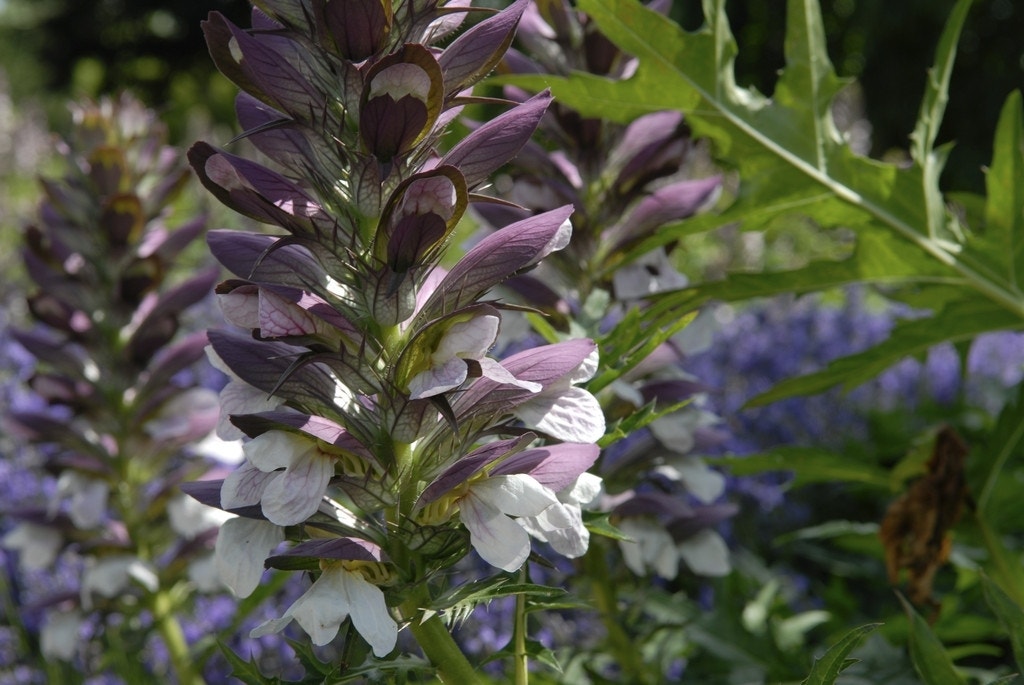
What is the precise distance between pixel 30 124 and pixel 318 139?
9489 millimetres

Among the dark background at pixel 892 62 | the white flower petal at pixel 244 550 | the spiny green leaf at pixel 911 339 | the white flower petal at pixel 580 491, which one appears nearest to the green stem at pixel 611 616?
the spiny green leaf at pixel 911 339

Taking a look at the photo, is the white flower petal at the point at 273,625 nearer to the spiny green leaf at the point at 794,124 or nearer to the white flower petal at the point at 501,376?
the white flower petal at the point at 501,376

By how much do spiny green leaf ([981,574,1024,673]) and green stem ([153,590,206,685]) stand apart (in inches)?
52.4

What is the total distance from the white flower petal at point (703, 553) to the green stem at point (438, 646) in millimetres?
705

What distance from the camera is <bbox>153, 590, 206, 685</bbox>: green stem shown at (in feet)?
Answer: 5.86

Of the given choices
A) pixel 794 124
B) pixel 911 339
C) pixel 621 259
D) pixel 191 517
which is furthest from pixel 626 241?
pixel 191 517

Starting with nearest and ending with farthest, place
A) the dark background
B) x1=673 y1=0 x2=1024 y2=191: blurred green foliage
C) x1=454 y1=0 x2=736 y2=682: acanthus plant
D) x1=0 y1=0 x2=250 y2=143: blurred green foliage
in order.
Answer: x1=454 y1=0 x2=736 y2=682: acanthus plant → the dark background → x1=673 y1=0 x2=1024 y2=191: blurred green foliage → x1=0 y1=0 x2=250 y2=143: blurred green foliage

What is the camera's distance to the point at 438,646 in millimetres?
921

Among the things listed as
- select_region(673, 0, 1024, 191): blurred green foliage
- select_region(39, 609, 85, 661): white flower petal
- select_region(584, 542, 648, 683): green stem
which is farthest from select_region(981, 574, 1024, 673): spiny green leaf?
select_region(673, 0, 1024, 191): blurred green foliage

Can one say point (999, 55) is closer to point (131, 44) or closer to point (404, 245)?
point (404, 245)

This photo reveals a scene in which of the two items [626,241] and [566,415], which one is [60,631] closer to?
[626,241]

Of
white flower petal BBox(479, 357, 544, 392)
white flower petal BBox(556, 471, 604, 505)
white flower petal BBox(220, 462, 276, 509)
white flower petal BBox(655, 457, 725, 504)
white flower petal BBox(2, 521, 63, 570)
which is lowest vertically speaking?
white flower petal BBox(2, 521, 63, 570)

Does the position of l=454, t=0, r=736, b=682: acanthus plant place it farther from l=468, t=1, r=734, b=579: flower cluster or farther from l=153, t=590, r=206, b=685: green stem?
l=153, t=590, r=206, b=685: green stem

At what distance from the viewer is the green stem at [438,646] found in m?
0.92
